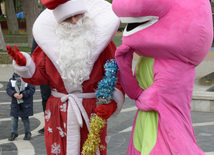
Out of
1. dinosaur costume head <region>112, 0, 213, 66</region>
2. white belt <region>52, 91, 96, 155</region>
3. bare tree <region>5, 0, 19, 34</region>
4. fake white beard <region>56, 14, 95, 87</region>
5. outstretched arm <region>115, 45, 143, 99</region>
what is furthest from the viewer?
bare tree <region>5, 0, 19, 34</region>

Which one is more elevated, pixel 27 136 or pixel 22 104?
pixel 22 104

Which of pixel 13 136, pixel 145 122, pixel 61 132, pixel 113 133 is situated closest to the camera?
pixel 145 122

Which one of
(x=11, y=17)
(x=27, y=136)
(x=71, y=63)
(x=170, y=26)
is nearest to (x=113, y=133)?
(x=27, y=136)

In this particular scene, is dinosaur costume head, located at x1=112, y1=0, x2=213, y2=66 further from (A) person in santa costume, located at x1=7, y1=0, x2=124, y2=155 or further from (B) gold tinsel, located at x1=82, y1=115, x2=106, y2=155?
(B) gold tinsel, located at x1=82, y1=115, x2=106, y2=155

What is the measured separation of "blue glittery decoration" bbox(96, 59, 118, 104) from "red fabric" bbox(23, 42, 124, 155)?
26cm

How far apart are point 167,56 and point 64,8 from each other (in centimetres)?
109

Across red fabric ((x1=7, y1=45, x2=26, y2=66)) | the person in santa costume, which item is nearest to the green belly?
the person in santa costume

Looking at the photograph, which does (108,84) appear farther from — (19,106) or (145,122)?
(19,106)

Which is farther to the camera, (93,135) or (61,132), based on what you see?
(61,132)

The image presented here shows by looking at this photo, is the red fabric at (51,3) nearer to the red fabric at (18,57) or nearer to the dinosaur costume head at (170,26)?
the red fabric at (18,57)

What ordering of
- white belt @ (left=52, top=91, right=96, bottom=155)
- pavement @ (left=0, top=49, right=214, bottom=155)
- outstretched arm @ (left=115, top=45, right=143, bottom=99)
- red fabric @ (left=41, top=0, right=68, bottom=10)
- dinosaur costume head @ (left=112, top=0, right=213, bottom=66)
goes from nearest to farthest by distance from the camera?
1. dinosaur costume head @ (left=112, top=0, right=213, bottom=66)
2. outstretched arm @ (left=115, top=45, right=143, bottom=99)
3. red fabric @ (left=41, top=0, right=68, bottom=10)
4. white belt @ (left=52, top=91, right=96, bottom=155)
5. pavement @ (left=0, top=49, right=214, bottom=155)

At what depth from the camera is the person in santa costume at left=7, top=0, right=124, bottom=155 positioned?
12.5 feet

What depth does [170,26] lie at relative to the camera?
3273 mm

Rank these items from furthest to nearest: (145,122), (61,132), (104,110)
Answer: (61,132)
(104,110)
(145,122)
